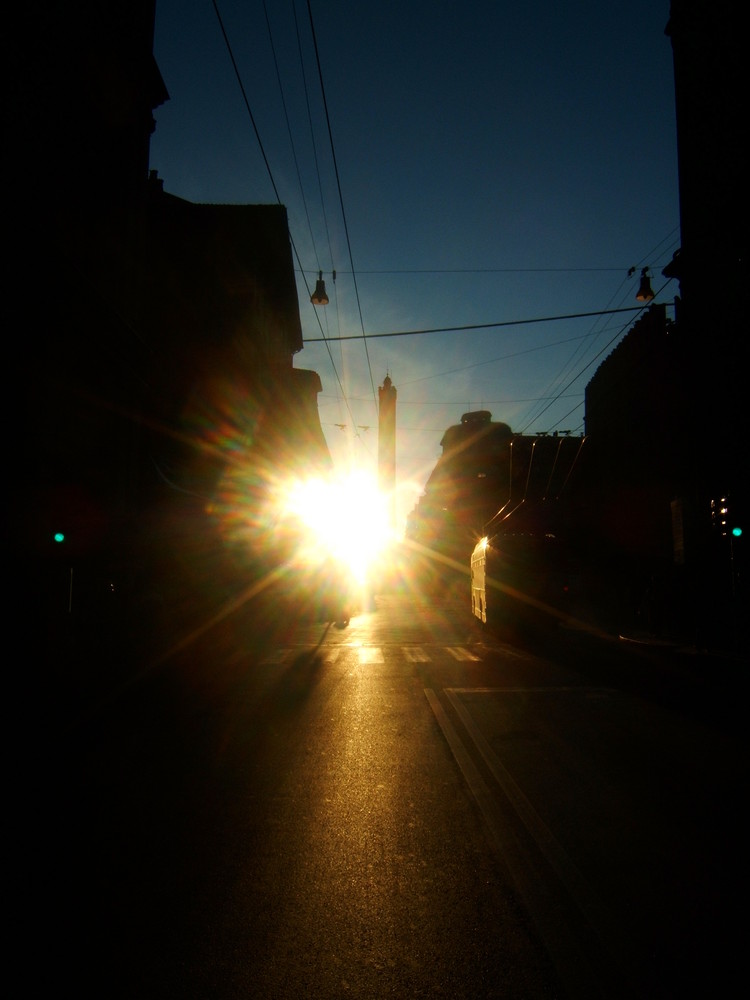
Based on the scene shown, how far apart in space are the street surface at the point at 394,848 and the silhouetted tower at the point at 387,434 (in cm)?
6479

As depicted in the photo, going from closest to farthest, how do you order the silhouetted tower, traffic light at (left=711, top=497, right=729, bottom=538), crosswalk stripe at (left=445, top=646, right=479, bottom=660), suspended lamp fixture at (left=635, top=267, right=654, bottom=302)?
crosswalk stripe at (left=445, top=646, right=479, bottom=660) → traffic light at (left=711, top=497, right=729, bottom=538) → suspended lamp fixture at (left=635, top=267, right=654, bottom=302) → the silhouetted tower

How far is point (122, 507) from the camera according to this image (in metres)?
19.5

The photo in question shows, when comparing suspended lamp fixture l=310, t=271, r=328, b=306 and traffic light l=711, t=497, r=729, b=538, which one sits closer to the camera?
traffic light l=711, t=497, r=729, b=538

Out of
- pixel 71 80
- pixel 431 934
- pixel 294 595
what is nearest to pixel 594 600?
pixel 294 595

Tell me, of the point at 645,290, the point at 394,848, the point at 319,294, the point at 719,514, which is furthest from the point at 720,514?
the point at 394,848

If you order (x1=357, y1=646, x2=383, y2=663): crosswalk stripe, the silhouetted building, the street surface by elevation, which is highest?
the silhouetted building

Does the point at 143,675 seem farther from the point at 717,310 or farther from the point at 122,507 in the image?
the point at 717,310

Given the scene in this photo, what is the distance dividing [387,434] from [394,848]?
70.4 metres

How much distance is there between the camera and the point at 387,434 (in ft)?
245

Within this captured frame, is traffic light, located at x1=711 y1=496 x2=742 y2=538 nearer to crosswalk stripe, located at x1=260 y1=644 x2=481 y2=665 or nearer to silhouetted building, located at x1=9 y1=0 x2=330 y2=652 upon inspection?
crosswalk stripe, located at x1=260 y1=644 x2=481 y2=665

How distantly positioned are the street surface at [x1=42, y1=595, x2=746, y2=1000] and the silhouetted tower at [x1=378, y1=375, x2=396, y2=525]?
64795mm

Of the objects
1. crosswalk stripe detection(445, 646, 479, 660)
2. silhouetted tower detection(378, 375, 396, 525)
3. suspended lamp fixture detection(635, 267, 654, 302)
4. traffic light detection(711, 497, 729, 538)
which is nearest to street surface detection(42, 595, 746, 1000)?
crosswalk stripe detection(445, 646, 479, 660)

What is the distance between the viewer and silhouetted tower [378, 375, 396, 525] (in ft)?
242

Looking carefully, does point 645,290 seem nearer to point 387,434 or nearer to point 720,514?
point 720,514
